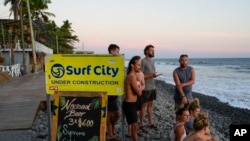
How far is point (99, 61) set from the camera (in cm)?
521

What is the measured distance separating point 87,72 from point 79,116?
0.65m

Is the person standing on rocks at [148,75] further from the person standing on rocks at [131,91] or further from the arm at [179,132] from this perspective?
the arm at [179,132]

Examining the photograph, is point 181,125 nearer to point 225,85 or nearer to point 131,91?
point 131,91

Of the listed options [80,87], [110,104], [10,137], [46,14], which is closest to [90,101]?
[80,87]

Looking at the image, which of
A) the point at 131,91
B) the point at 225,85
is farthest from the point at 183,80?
the point at 225,85

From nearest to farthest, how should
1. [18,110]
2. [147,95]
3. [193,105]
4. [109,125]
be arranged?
[193,105] → [109,125] → [147,95] → [18,110]

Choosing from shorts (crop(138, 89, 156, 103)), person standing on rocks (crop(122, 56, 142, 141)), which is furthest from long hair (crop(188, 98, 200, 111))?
shorts (crop(138, 89, 156, 103))

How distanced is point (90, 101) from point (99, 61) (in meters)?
0.60

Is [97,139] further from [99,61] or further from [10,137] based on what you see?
[10,137]

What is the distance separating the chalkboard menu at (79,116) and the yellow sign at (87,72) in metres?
0.12

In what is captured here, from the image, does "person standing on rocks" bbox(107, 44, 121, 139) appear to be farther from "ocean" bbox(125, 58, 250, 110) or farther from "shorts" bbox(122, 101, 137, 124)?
"ocean" bbox(125, 58, 250, 110)

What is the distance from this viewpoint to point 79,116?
5.27 meters

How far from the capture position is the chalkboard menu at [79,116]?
5195mm

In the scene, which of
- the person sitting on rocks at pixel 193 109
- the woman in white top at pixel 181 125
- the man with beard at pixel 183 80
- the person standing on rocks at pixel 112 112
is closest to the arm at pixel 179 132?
the woman in white top at pixel 181 125
